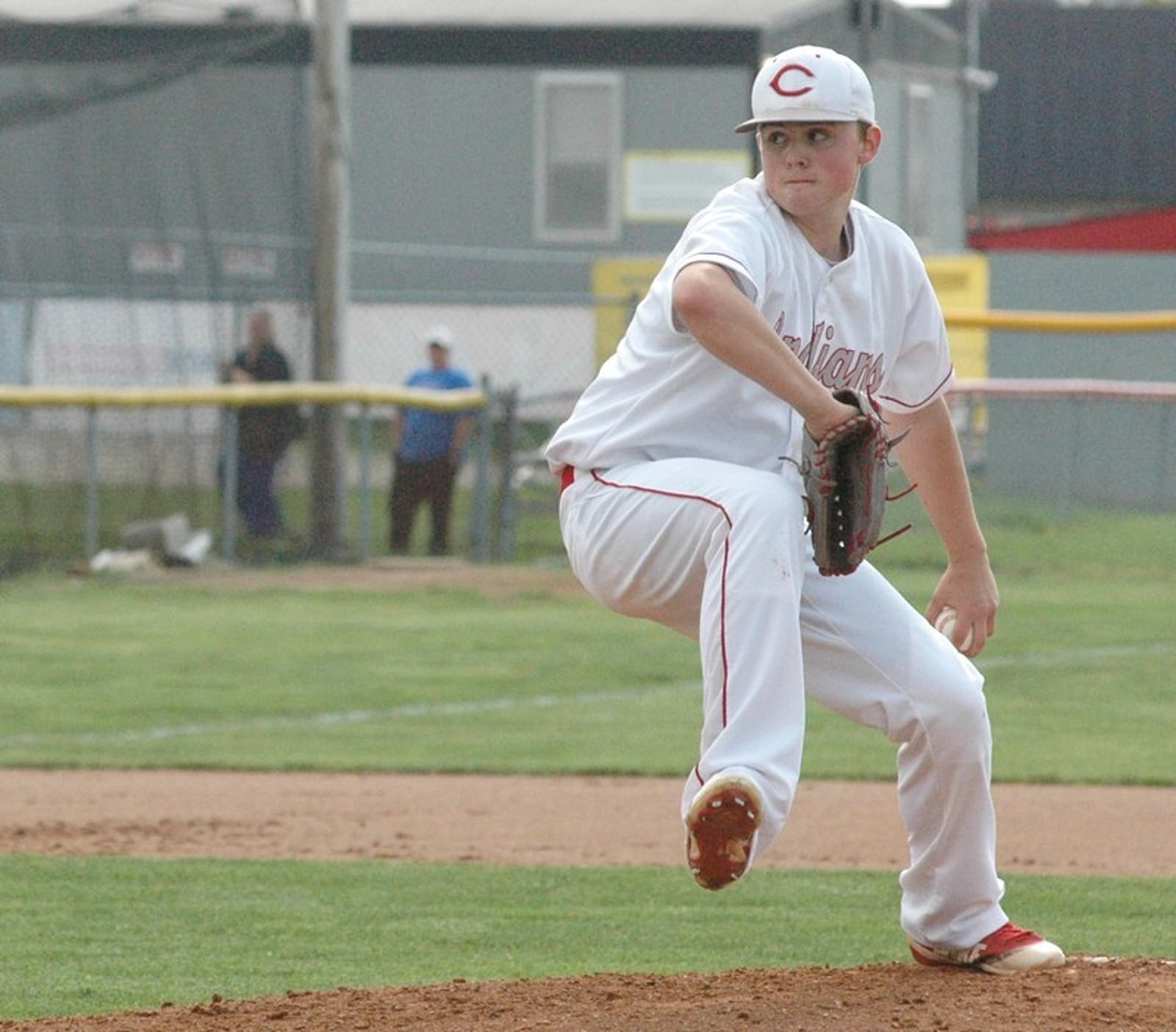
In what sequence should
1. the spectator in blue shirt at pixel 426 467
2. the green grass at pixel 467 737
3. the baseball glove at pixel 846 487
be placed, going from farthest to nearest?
the spectator in blue shirt at pixel 426 467 → the green grass at pixel 467 737 → the baseball glove at pixel 846 487

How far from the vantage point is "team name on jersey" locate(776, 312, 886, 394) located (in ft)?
14.2

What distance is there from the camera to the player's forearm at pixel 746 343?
397 centimetres

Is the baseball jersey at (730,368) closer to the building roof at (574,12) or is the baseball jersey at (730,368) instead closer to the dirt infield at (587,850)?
the dirt infield at (587,850)

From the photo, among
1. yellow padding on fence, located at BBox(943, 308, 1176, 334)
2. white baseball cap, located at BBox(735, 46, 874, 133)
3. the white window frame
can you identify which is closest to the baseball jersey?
white baseball cap, located at BBox(735, 46, 874, 133)

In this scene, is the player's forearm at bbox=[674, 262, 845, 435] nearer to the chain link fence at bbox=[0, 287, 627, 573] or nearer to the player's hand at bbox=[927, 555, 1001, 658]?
the player's hand at bbox=[927, 555, 1001, 658]

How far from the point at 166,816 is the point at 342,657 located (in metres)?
3.95

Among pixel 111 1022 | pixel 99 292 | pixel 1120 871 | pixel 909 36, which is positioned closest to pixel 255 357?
pixel 99 292

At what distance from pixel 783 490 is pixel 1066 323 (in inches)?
512

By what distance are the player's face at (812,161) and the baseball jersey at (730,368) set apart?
57 millimetres

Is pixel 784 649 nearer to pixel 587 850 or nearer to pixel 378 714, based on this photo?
pixel 587 850

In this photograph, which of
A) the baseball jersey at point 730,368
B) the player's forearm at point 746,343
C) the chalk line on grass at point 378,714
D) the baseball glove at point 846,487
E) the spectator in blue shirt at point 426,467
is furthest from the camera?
the spectator in blue shirt at point 426,467

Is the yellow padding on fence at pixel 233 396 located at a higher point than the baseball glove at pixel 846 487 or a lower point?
lower

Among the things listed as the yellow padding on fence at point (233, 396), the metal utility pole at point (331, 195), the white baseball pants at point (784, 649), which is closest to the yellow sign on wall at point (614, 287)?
the metal utility pole at point (331, 195)

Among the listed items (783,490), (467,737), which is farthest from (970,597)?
(467,737)
